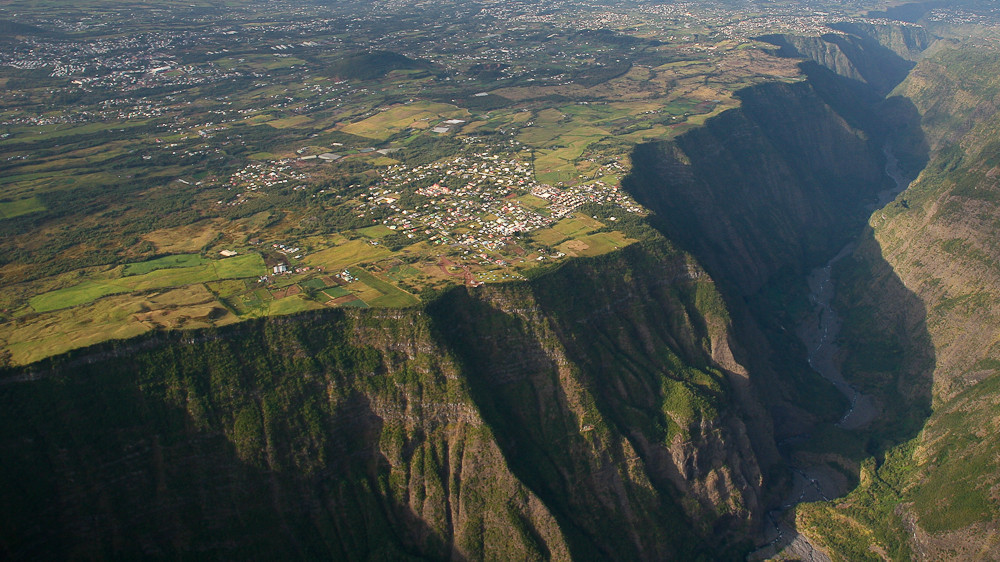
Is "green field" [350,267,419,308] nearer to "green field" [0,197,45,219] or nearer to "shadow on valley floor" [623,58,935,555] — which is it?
"shadow on valley floor" [623,58,935,555]

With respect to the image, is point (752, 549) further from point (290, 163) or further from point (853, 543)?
point (290, 163)

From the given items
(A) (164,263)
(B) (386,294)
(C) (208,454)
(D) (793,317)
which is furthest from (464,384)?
(D) (793,317)

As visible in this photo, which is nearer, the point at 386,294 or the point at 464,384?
the point at 464,384

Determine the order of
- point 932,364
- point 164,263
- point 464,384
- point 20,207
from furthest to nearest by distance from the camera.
A: point 20,207 < point 932,364 < point 164,263 < point 464,384

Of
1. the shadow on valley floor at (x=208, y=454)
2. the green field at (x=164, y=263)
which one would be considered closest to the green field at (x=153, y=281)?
the green field at (x=164, y=263)

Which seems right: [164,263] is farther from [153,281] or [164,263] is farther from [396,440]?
[396,440]

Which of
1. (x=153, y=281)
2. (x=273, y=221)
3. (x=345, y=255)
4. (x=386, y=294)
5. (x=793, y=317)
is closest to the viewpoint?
Result: (x=386, y=294)

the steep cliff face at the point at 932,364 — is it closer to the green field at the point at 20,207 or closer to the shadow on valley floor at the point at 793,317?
the shadow on valley floor at the point at 793,317

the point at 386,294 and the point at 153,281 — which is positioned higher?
the point at 386,294

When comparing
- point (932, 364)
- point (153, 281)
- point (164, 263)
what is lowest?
point (932, 364)
